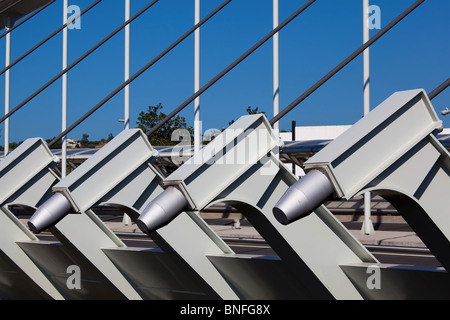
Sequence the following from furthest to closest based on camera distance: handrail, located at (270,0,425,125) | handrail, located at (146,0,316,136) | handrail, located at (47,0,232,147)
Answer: handrail, located at (47,0,232,147), handrail, located at (146,0,316,136), handrail, located at (270,0,425,125)

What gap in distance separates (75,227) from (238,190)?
2.73 metres

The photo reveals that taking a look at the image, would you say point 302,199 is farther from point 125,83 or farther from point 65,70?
point 65,70

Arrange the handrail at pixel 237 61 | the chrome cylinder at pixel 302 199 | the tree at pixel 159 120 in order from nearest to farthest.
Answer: the chrome cylinder at pixel 302 199
the handrail at pixel 237 61
the tree at pixel 159 120

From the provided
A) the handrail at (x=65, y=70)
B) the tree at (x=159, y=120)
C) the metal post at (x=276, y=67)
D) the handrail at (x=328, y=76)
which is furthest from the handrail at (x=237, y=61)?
the tree at (x=159, y=120)

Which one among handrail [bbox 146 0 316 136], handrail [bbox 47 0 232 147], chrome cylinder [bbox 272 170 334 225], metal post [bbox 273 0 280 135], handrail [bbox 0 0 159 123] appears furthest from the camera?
metal post [bbox 273 0 280 135]

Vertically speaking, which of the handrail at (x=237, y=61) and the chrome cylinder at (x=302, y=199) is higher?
the handrail at (x=237, y=61)

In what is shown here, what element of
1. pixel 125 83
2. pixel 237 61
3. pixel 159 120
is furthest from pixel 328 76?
pixel 159 120

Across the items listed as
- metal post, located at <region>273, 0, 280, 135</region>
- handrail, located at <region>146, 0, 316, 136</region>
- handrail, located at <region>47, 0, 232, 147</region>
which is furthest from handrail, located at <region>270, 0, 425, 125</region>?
metal post, located at <region>273, 0, 280, 135</region>

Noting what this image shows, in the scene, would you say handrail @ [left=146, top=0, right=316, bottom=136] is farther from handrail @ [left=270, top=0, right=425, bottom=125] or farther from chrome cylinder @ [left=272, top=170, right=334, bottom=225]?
chrome cylinder @ [left=272, top=170, right=334, bottom=225]

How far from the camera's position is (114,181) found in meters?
5.72

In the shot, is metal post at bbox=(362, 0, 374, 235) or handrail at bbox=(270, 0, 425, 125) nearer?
handrail at bbox=(270, 0, 425, 125)

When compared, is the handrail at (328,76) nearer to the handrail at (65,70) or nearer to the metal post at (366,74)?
the handrail at (65,70)
